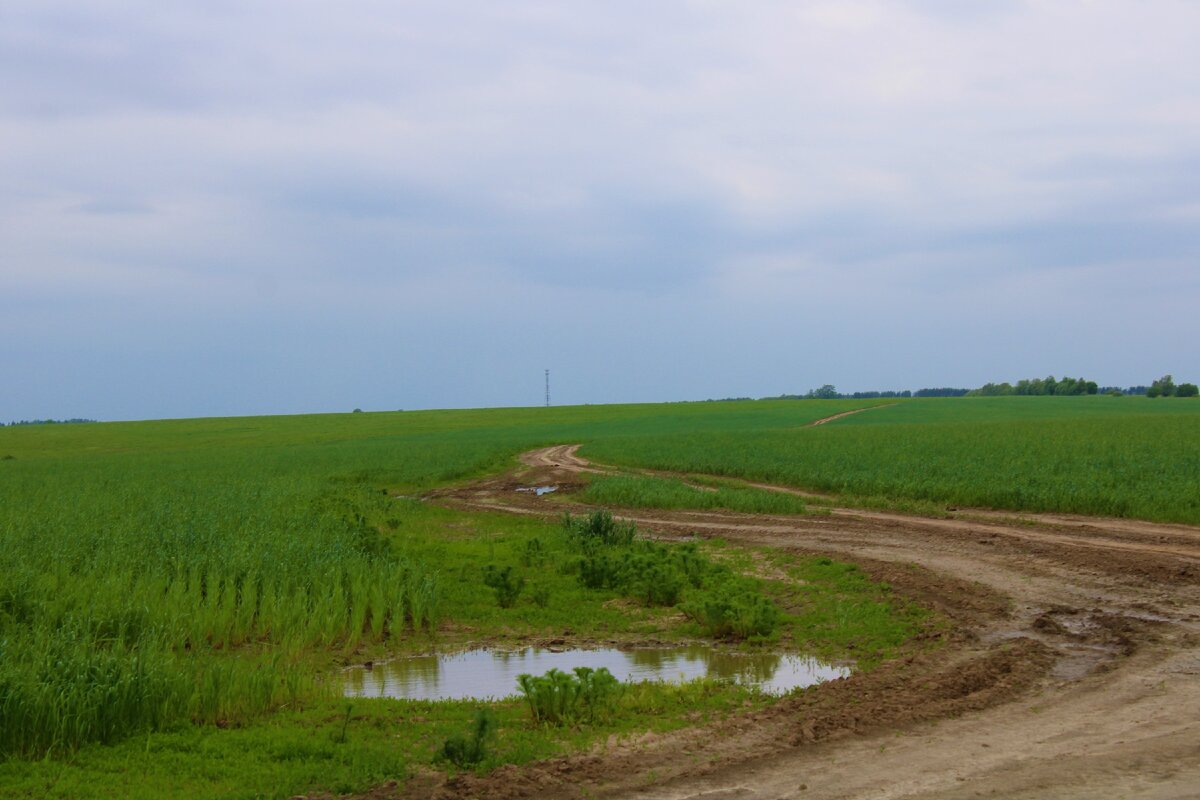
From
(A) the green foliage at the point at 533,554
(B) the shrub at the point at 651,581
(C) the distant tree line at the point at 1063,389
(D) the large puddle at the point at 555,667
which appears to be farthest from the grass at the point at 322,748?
(C) the distant tree line at the point at 1063,389

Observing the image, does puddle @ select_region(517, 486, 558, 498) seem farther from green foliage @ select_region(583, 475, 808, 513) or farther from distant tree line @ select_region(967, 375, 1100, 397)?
distant tree line @ select_region(967, 375, 1100, 397)

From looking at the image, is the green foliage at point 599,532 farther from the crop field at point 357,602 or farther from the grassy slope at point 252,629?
the grassy slope at point 252,629

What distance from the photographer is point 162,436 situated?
87.0 meters

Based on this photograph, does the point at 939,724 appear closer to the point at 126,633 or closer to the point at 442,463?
the point at 126,633

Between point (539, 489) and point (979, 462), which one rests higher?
point (979, 462)

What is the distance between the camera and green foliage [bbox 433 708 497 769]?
7.42 metres

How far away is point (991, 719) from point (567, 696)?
3.81 m

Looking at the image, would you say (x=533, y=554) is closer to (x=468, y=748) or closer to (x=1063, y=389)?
(x=468, y=748)

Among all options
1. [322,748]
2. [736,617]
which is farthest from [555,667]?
[322,748]

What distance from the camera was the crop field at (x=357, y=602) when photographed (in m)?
7.88

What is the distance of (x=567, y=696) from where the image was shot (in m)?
8.77

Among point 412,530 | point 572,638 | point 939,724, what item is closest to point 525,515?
point 412,530

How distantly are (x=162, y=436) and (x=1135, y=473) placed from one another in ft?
274

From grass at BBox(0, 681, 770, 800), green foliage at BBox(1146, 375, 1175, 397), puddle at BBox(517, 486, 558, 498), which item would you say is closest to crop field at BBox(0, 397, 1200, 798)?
grass at BBox(0, 681, 770, 800)
